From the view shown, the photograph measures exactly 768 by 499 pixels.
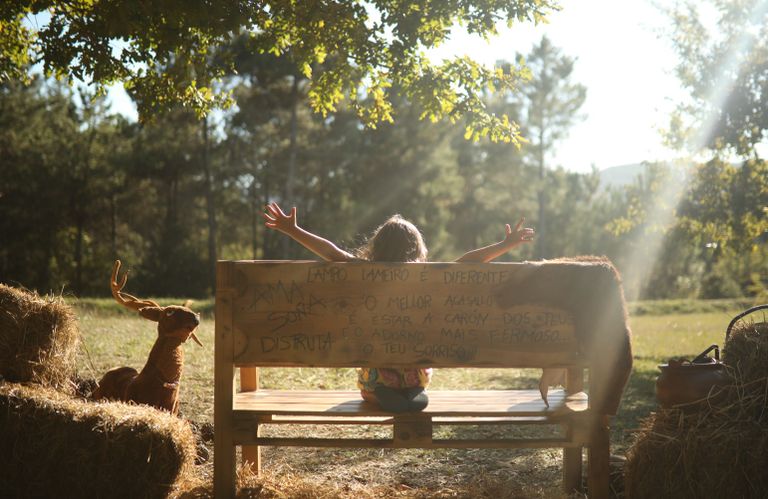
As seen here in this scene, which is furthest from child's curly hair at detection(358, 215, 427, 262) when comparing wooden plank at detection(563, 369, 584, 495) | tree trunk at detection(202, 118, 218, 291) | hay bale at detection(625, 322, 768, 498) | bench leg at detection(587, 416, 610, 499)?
tree trunk at detection(202, 118, 218, 291)

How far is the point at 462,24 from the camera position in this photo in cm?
808

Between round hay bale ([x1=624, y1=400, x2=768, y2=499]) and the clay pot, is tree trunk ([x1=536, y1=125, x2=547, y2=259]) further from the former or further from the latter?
round hay bale ([x1=624, y1=400, x2=768, y2=499])

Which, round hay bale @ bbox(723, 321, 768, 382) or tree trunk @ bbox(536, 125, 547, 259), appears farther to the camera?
tree trunk @ bbox(536, 125, 547, 259)

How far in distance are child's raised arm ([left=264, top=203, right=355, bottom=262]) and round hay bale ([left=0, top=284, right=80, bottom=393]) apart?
1824mm

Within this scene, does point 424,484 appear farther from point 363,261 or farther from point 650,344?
point 650,344

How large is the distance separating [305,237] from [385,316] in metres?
0.74

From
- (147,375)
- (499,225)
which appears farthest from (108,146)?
(147,375)

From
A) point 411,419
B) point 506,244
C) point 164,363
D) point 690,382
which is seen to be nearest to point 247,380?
point 164,363

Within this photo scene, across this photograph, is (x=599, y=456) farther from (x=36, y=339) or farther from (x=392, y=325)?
(x=36, y=339)

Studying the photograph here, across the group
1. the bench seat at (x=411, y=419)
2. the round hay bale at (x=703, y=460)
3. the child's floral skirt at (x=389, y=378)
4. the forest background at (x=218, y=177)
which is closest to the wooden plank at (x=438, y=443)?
the bench seat at (x=411, y=419)

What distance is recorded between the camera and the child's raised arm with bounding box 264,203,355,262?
422 cm

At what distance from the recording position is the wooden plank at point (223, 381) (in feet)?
13.2

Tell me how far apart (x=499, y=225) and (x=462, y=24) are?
41930 millimetres

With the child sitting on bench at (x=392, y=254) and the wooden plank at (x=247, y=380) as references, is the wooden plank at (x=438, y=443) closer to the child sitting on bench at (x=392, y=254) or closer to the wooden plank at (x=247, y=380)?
the child sitting on bench at (x=392, y=254)
